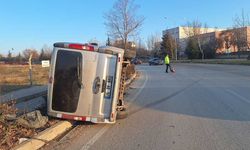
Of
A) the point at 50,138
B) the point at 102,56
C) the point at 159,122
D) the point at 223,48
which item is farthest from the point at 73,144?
the point at 223,48

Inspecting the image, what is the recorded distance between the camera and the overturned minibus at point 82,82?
9.03 m

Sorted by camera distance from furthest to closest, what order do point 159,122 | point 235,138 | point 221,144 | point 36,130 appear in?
point 159,122, point 36,130, point 235,138, point 221,144

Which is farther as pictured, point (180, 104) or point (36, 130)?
point (180, 104)

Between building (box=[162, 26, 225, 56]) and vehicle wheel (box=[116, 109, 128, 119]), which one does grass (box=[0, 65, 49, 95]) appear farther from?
building (box=[162, 26, 225, 56])

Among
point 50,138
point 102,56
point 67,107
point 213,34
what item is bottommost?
point 50,138

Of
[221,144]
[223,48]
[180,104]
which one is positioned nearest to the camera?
[221,144]

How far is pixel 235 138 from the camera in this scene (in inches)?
310

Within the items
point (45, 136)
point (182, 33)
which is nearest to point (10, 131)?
point (45, 136)

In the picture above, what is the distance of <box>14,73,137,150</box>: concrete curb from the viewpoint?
725cm

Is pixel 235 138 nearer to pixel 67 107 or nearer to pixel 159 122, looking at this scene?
pixel 159 122

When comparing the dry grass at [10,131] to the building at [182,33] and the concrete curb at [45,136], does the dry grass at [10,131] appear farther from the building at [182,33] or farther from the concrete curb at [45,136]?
the building at [182,33]

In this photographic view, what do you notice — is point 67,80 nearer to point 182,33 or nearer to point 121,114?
point 121,114

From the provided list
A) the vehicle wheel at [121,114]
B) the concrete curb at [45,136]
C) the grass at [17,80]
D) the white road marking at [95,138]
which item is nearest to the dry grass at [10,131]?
the concrete curb at [45,136]

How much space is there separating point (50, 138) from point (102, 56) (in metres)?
2.13
